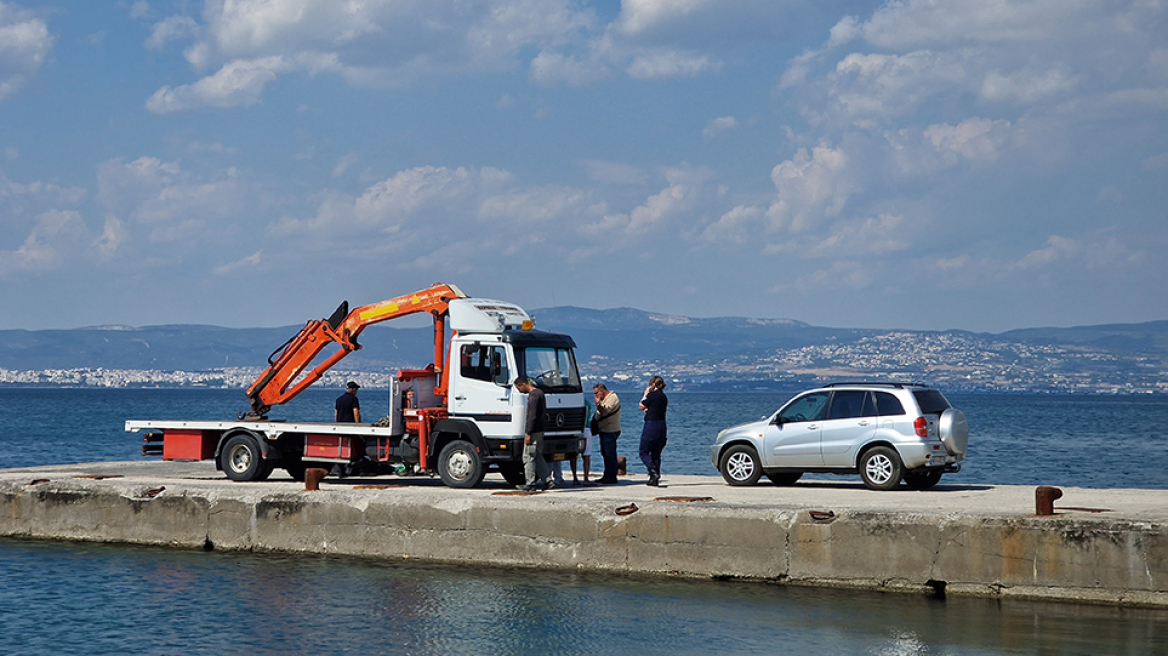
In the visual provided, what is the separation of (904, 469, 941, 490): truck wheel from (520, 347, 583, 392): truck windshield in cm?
555

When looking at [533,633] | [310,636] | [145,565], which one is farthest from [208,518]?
[533,633]

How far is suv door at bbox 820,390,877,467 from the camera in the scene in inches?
730

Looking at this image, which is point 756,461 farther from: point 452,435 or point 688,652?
point 688,652

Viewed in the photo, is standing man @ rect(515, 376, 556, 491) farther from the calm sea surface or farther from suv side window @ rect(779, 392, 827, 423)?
suv side window @ rect(779, 392, 827, 423)

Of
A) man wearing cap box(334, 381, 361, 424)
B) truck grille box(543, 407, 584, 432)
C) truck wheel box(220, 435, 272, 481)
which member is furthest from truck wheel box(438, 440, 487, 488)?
man wearing cap box(334, 381, 361, 424)

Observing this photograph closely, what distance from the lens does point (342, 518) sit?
16906 mm

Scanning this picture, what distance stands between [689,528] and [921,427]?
493 centimetres

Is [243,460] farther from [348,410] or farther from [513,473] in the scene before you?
[513,473]

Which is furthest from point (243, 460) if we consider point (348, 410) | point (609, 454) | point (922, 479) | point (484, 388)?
point (922, 479)

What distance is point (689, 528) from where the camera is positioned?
49.6 ft

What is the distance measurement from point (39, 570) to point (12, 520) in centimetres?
320

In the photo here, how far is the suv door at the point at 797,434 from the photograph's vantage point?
62.1ft

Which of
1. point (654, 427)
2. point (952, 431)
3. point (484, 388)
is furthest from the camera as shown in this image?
point (654, 427)

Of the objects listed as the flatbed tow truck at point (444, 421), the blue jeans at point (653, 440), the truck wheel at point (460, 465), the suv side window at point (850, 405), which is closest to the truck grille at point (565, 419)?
the flatbed tow truck at point (444, 421)
